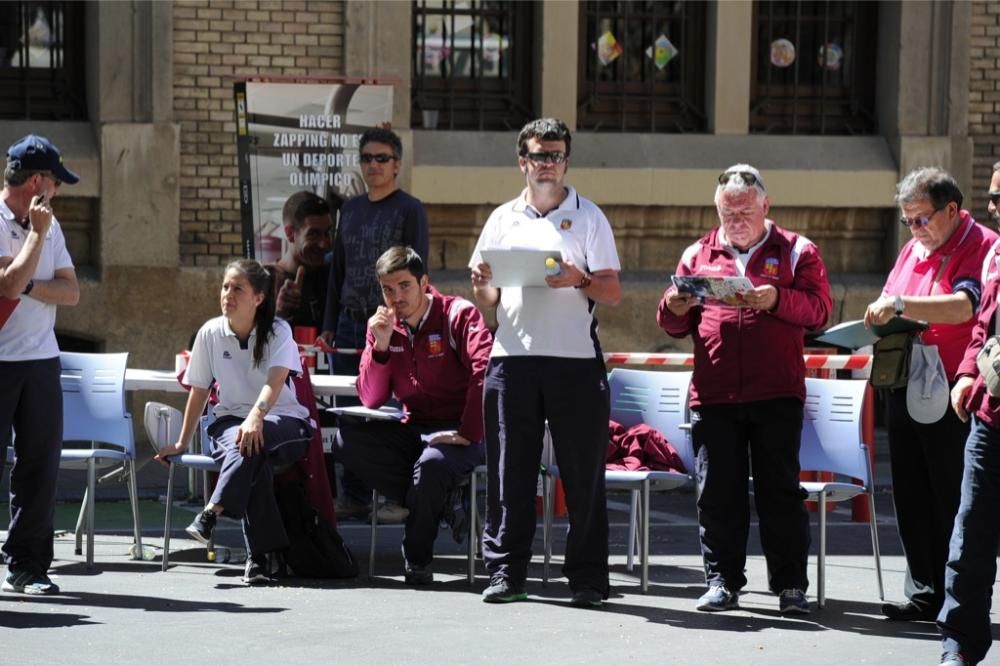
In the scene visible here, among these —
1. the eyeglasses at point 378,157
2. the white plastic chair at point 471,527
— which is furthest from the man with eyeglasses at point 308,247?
the white plastic chair at point 471,527

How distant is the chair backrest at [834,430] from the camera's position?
339 inches

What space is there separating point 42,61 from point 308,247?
12.6 ft

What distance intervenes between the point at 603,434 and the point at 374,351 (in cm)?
145

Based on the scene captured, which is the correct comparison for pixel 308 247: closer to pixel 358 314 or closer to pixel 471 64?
pixel 358 314

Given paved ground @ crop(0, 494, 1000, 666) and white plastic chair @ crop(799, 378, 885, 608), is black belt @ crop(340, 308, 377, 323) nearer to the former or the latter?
paved ground @ crop(0, 494, 1000, 666)

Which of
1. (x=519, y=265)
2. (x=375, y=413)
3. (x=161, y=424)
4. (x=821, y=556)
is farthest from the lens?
(x=161, y=424)

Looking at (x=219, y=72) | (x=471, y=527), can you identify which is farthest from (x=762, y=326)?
(x=219, y=72)

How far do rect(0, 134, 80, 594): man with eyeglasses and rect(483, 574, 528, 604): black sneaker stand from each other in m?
1.95

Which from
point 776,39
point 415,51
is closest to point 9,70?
point 415,51

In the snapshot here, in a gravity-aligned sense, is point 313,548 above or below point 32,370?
below

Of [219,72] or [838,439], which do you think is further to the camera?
[219,72]

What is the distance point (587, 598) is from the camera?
8.12 m

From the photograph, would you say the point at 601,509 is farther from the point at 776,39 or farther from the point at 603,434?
the point at 776,39

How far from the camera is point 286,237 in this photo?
39.5 ft
